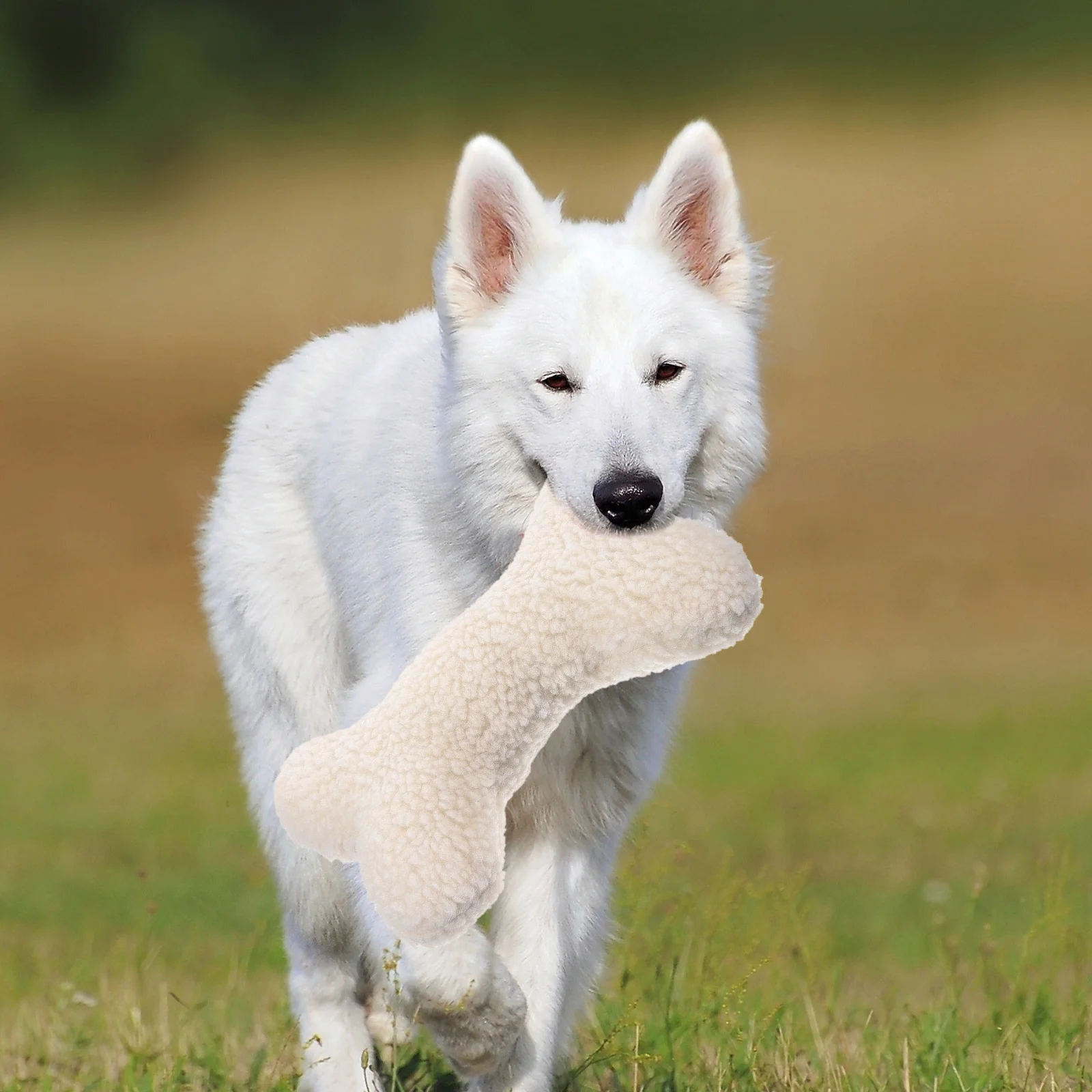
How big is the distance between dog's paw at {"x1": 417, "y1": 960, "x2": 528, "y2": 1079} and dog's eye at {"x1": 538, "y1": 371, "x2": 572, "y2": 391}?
1224 mm

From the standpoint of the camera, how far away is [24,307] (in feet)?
81.0

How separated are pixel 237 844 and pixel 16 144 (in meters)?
20.1

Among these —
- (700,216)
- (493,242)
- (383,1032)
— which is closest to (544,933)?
(383,1032)

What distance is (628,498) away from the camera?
3518 millimetres

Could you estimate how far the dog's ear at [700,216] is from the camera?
4.04m

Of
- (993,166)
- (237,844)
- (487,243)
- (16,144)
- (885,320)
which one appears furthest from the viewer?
(16,144)

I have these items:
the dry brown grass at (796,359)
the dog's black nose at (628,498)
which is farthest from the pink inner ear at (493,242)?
the dry brown grass at (796,359)

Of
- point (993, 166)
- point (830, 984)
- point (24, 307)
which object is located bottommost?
point (24, 307)

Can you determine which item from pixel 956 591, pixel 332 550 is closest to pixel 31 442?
pixel 956 591

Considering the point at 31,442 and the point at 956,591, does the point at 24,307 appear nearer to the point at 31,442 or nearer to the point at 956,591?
the point at 31,442

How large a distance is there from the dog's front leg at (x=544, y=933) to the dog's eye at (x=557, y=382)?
1061 millimetres

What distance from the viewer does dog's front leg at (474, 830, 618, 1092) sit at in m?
4.06

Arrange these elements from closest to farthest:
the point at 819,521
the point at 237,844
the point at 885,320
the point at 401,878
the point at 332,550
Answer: the point at 401,878
the point at 332,550
the point at 237,844
the point at 819,521
the point at 885,320

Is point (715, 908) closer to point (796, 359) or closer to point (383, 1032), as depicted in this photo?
point (383, 1032)
